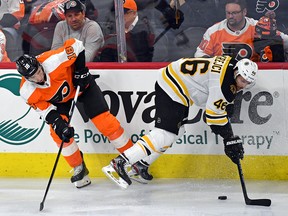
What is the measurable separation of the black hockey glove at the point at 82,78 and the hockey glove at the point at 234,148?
1010 mm

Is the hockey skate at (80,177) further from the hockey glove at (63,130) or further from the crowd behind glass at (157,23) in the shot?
the crowd behind glass at (157,23)

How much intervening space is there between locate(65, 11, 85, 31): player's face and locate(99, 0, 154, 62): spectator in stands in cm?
22

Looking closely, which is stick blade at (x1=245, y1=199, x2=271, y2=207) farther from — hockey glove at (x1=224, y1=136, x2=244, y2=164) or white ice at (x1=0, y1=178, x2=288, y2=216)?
hockey glove at (x1=224, y1=136, x2=244, y2=164)

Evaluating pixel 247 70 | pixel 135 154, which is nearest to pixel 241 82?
pixel 247 70

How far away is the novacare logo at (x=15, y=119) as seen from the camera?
6.21 metres

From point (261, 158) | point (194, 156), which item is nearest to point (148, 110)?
point (194, 156)

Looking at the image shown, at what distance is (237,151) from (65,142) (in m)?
1.11

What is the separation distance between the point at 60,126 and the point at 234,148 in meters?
1.09

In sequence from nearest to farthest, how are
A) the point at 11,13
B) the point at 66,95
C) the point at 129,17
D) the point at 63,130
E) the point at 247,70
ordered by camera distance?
the point at 247,70 < the point at 63,130 < the point at 66,95 < the point at 129,17 < the point at 11,13

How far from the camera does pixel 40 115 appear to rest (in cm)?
578

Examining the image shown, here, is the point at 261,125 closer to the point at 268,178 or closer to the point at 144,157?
the point at 268,178

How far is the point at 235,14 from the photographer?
592cm

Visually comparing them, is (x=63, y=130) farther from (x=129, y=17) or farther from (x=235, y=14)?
(x=235, y=14)

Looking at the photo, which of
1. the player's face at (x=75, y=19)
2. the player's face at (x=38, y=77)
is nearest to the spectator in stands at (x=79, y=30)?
the player's face at (x=75, y=19)
